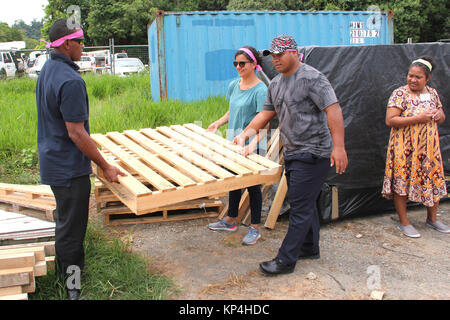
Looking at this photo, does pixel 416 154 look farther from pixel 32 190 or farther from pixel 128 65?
pixel 128 65

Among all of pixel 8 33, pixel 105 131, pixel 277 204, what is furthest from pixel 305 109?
pixel 8 33

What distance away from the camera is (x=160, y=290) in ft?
10.4

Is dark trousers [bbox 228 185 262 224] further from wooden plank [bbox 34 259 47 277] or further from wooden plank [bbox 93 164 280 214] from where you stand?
wooden plank [bbox 34 259 47 277]

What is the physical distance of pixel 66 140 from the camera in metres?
2.78

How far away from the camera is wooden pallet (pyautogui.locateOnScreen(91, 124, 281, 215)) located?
289cm

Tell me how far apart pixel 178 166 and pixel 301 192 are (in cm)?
104

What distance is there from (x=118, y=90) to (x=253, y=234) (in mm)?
8824

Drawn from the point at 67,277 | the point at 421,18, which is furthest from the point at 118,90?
the point at 421,18

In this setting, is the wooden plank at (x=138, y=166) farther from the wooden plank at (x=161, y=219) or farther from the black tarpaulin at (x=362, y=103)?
the black tarpaulin at (x=362, y=103)

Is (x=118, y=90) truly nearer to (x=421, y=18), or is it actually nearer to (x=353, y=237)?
(x=353, y=237)

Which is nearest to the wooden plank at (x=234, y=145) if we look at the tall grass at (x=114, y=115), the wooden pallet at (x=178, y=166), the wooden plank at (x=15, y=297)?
the wooden pallet at (x=178, y=166)

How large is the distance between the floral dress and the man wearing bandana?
1.29 m

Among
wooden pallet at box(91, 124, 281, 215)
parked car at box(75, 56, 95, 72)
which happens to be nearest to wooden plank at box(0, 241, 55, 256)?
wooden pallet at box(91, 124, 281, 215)

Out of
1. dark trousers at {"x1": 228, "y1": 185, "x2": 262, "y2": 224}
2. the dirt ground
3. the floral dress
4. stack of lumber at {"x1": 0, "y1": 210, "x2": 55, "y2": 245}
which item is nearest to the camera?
the dirt ground
